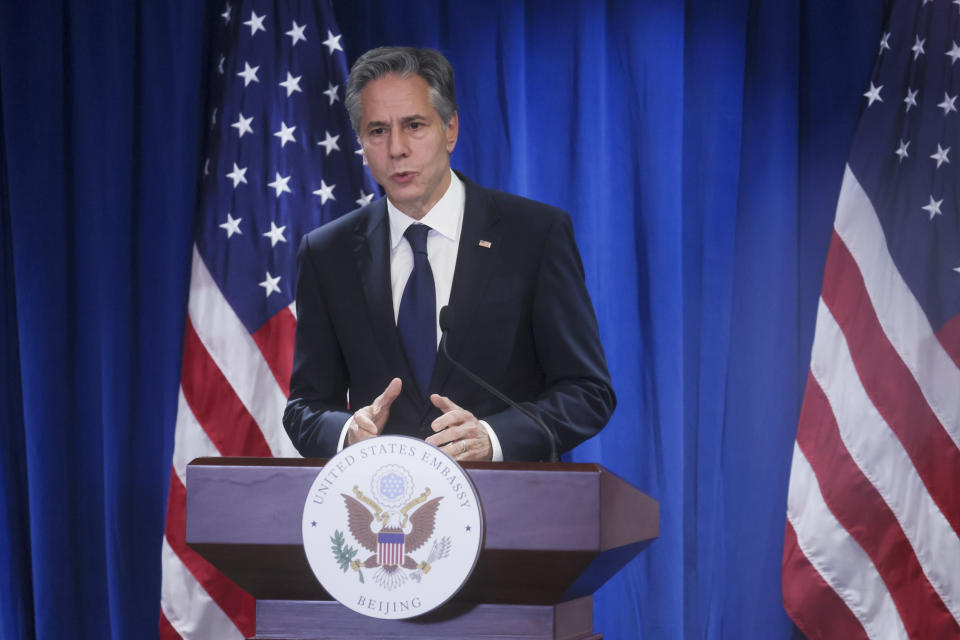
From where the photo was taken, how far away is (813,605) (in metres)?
2.93

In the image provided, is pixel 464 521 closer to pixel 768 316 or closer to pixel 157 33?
pixel 768 316

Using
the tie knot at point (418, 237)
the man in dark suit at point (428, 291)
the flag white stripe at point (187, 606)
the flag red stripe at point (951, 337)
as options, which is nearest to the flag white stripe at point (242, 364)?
the flag white stripe at point (187, 606)

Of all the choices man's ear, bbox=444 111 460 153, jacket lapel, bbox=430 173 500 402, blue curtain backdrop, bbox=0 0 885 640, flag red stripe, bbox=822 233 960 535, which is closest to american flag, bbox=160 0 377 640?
blue curtain backdrop, bbox=0 0 885 640

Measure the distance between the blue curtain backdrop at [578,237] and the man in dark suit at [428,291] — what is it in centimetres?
124

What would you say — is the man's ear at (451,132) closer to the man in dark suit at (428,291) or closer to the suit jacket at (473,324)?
the man in dark suit at (428,291)

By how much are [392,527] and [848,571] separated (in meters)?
2.23

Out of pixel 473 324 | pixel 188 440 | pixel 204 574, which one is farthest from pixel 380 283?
pixel 204 574

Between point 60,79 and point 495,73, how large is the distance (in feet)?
4.90

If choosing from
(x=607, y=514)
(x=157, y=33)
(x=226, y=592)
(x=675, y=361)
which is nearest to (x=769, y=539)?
(x=675, y=361)

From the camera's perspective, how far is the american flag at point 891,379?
2895 mm

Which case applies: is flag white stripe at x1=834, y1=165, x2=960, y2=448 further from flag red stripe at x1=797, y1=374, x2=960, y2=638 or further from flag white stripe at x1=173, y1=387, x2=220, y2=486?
flag white stripe at x1=173, y1=387, x2=220, y2=486

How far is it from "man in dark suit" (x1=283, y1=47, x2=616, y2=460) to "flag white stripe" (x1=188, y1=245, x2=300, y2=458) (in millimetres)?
1192

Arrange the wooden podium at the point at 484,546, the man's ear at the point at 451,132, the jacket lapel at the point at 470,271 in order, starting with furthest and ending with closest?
1. the man's ear at the point at 451,132
2. the jacket lapel at the point at 470,271
3. the wooden podium at the point at 484,546

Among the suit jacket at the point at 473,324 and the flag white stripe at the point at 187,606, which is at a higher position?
the suit jacket at the point at 473,324
